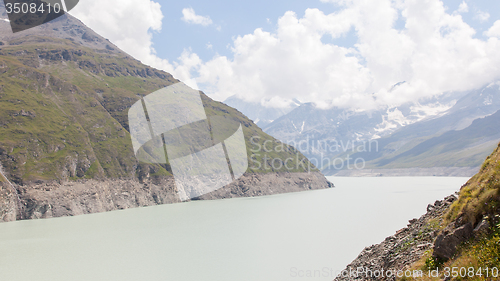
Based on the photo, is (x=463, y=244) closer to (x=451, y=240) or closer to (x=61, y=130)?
(x=451, y=240)

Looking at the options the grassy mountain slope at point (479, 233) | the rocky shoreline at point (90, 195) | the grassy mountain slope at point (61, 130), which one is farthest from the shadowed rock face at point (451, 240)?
the grassy mountain slope at point (61, 130)

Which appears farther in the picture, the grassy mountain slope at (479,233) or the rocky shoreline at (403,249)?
the rocky shoreline at (403,249)

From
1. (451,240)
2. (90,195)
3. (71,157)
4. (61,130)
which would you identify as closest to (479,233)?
(451,240)

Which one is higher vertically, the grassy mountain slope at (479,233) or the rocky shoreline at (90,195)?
the rocky shoreline at (90,195)

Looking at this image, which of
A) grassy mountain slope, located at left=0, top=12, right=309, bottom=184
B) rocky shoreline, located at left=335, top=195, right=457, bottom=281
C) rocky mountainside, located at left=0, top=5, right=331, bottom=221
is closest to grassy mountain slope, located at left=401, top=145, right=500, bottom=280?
rocky shoreline, located at left=335, top=195, right=457, bottom=281

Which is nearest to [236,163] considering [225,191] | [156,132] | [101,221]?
[225,191]

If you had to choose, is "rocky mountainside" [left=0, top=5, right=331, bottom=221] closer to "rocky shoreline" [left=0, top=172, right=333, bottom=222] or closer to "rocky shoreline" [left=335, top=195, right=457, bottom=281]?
"rocky shoreline" [left=0, top=172, right=333, bottom=222]

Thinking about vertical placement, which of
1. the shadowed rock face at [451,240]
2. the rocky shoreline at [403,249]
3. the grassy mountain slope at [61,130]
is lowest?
the rocky shoreline at [403,249]

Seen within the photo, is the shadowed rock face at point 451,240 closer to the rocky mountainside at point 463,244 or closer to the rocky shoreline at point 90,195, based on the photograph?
the rocky mountainside at point 463,244
